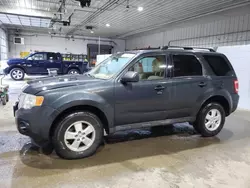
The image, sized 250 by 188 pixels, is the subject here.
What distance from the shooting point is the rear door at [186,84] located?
11.1 ft

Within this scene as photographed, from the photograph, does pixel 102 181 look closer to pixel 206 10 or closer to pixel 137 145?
pixel 137 145

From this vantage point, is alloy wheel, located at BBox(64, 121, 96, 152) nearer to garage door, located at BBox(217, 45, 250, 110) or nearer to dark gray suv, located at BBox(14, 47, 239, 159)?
dark gray suv, located at BBox(14, 47, 239, 159)

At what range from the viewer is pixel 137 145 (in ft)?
11.1

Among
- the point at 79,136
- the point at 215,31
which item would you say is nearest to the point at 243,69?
the point at 215,31

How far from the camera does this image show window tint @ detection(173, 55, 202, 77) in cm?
342

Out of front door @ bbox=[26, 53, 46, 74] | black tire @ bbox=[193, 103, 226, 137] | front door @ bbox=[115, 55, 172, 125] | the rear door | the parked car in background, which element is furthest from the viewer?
front door @ bbox=[26, 53, 46, 74]

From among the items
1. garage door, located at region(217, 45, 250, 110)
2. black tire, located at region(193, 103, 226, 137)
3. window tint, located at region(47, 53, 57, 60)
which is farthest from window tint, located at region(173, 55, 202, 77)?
window tint, located at region(47, 53, 57, 60)

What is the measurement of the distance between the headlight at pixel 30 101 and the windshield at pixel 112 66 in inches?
39.1

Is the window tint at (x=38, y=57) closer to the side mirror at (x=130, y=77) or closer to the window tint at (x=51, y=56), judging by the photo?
the window tint at (x=51, y=56)

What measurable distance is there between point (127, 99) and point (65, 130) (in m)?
0.96

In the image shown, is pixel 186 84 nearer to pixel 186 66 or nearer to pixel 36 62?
pixel 186 66

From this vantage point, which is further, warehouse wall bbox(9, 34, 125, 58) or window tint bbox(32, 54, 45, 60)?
warehouse wall bbox(9, 34, 125, 58)

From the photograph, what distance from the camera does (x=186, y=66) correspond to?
11.5 feet

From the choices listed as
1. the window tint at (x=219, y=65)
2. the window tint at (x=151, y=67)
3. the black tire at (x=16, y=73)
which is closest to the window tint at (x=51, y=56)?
the black tire at (x=16, y=73)
